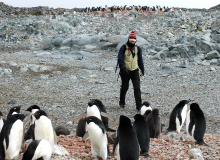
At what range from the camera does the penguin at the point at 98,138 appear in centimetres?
376

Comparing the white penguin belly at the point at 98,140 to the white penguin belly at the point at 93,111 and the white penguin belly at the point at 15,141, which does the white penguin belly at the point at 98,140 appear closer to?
the white penguin belly at the point at 93,111

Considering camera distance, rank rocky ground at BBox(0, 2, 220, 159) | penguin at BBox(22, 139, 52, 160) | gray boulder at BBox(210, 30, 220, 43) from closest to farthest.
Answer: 1. penguin at BBox(22, 139, 52, 160)
2. rocky ground at BBox(0, 2, 220, 159)
3. gray boulder at BBox(210, 30, 220, 43)

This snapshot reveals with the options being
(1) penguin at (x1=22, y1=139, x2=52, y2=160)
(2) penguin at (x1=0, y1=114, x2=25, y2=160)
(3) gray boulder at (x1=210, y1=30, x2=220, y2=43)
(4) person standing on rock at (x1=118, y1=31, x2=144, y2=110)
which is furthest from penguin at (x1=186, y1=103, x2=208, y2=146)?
(3) gray boulder at (x1=210, y1=30, x2=220, y2=43)

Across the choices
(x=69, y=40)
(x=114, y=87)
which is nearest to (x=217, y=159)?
(x=114, y=87)

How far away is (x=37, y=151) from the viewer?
10.1 ft

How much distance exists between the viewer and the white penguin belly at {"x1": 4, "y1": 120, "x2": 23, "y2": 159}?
11.7 ft

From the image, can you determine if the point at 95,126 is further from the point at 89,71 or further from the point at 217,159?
the point at 89,71

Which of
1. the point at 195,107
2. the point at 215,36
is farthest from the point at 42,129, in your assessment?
the point at 215,36

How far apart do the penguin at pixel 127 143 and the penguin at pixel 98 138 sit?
0.33 metres

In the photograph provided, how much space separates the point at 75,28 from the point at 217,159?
73.5ft

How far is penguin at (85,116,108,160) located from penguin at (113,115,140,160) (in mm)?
331

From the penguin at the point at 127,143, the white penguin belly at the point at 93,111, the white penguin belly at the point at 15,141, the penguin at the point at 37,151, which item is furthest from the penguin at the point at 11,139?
the penguin at the point at 127,143

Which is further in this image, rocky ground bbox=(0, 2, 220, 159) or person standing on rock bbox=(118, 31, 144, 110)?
person standing on rock bbox=(118, 31, 144, 110)

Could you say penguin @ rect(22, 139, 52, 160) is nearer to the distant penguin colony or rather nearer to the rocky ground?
the distant penguin colony
